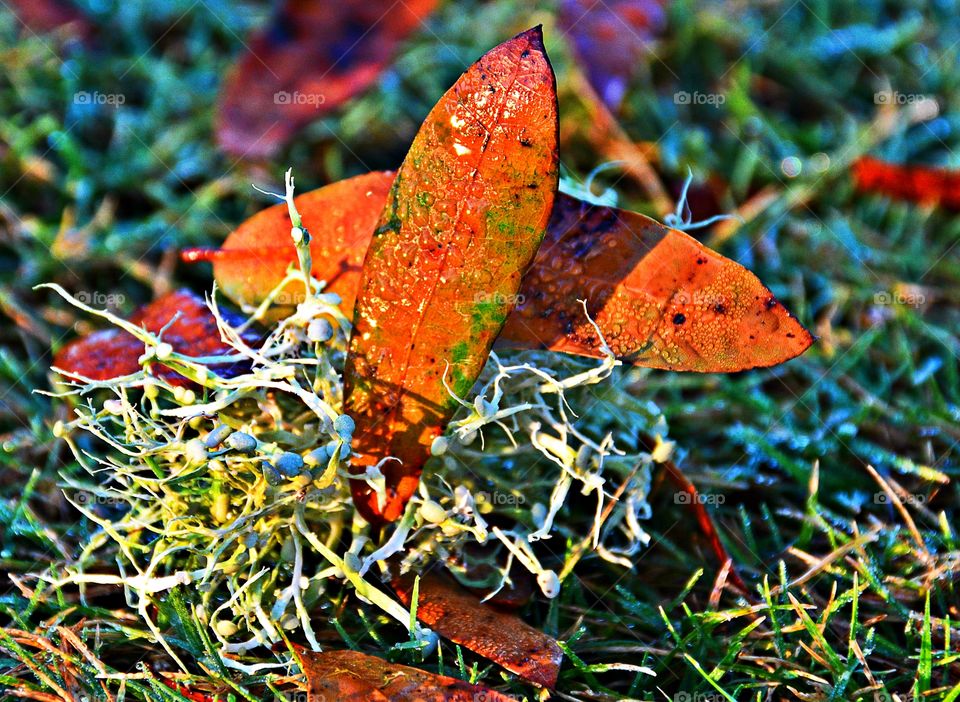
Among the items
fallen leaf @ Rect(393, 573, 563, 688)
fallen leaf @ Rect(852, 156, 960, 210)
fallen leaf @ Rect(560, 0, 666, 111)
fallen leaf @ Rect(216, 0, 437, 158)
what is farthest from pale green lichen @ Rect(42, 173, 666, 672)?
fallen leaf @ Rect(852, 156, 960, 210)

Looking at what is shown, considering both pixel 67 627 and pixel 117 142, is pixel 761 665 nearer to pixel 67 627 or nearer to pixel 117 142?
pixel 67 627

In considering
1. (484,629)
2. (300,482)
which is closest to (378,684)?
(484,629)

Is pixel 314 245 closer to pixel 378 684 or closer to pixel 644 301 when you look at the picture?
pixel 644 301

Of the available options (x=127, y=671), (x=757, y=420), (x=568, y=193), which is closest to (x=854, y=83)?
(x=757, y=420)

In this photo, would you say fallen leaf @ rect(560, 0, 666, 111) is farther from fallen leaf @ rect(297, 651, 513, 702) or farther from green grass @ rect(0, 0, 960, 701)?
fallen leaf @ rect(297, 651, 513, 702)

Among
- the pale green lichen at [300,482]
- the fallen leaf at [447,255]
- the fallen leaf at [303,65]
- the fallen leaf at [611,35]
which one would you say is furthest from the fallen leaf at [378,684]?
the fallen leaf at [611,35]

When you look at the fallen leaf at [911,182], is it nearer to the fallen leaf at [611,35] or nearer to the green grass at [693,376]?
the green grass at [693,376]
